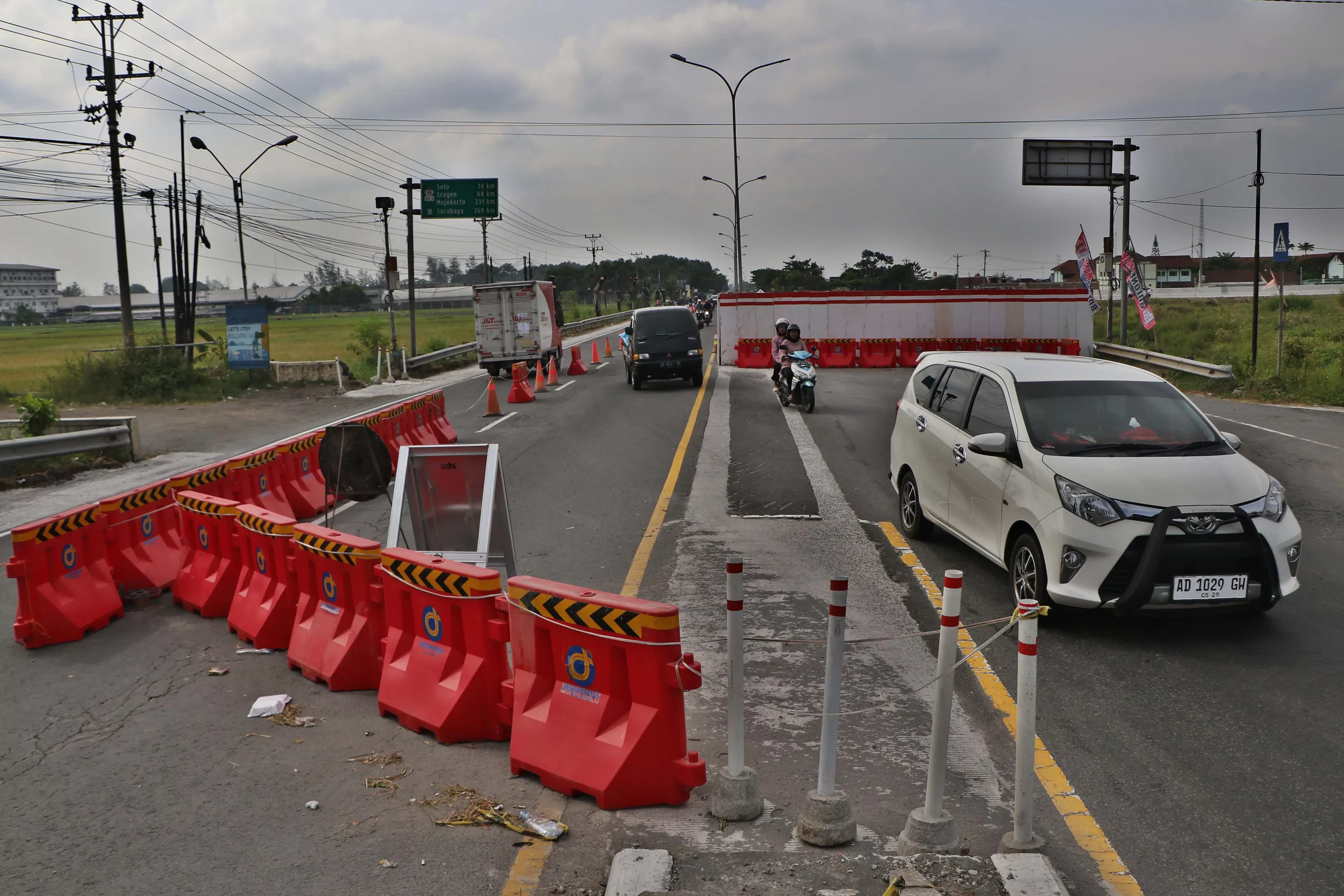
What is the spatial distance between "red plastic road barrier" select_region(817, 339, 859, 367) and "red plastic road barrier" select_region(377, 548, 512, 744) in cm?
2825

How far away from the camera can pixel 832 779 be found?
14.2 ft

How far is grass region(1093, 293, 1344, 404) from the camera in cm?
2278

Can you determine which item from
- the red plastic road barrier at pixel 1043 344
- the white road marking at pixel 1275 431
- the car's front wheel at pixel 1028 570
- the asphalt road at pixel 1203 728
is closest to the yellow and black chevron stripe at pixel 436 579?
the asphalt road at pixel 1203 728

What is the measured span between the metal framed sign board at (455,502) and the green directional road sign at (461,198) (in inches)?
1582

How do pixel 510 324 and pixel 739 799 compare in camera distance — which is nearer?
pixel 739 799

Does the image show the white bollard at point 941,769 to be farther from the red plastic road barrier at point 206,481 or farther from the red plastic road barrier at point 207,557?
the red plastic road barrier at point 206,481

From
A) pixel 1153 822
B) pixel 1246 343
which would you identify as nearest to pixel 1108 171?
pixel 1246 343

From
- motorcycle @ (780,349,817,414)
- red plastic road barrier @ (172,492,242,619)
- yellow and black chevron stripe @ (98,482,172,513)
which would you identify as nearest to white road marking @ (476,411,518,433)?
motorcycle @ (780,349,817,414)

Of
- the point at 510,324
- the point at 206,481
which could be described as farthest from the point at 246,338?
the point at 206,481

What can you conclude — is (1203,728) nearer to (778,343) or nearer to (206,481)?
(206,481)

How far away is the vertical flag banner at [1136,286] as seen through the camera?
30938mm

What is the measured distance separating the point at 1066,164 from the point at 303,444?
1210 inches

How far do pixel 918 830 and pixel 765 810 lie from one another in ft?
2.32

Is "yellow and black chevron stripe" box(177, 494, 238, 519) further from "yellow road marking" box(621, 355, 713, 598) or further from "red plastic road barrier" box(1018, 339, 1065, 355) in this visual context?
"red plastic road barrier" box(1018, 339, 1065, 355)
